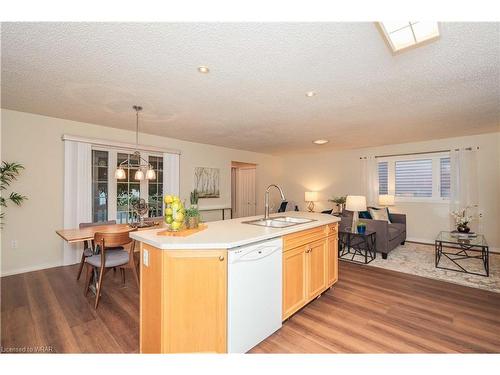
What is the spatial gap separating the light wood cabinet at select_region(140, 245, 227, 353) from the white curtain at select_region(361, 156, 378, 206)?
548 centimetres

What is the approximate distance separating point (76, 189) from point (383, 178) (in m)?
6.72

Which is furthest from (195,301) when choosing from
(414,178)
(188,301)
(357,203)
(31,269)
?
(414,178)

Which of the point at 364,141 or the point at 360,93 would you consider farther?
the point at 364,141

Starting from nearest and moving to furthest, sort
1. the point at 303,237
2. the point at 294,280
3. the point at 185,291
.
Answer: the point at 185,291 < the point at 294,280 < the point at 303,237

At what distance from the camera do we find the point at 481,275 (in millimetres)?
3232

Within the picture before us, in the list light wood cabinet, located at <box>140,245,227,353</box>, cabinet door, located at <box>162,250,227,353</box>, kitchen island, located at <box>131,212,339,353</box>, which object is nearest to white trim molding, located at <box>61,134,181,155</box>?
kitchen island, located at <box>131,212,339,353</box>

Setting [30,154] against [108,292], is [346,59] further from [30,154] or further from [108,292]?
[30,154]

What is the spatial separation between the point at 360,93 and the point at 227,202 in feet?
14.5

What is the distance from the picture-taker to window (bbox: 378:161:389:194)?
5.84 metres

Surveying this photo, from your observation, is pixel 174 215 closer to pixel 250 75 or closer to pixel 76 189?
pixel 250 75

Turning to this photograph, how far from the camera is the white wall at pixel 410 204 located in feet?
15.0

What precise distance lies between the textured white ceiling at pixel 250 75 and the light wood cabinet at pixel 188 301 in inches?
62.5

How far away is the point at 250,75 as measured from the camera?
224 centimetres

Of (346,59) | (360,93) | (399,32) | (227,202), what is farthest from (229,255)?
(227,202)
